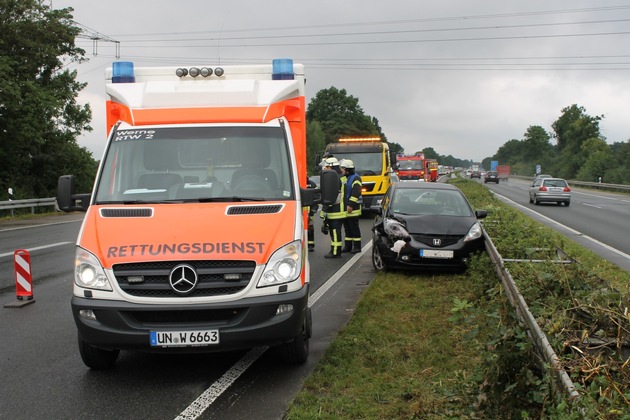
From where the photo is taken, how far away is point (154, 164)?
5637 mm

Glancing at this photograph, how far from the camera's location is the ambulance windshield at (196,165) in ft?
17.8

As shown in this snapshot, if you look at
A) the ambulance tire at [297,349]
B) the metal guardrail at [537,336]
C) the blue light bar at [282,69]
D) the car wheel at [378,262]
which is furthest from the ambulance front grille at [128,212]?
the car wheel at [378,262]

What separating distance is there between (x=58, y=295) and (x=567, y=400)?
291 inches

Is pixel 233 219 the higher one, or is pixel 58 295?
pixel 233 219

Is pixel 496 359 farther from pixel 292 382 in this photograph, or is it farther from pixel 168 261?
pixel 168 261

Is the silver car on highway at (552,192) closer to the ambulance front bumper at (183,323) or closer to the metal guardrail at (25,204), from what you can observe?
the metal guardrail at (25,204)

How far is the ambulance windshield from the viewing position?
5438 millimetres

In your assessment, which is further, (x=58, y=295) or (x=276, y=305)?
(x=58, y=295)

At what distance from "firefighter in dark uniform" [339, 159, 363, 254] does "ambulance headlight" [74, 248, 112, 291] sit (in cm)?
733

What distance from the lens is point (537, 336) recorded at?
13.0ft

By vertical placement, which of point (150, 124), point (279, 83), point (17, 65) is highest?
point (17, 65)

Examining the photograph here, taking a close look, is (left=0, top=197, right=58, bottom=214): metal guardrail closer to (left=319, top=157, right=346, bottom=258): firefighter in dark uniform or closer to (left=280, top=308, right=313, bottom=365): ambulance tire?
(left=319, top=157, right=346, bottom=258): firefighter in dark uniform

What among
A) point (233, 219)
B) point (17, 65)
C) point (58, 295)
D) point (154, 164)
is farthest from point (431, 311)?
point (17, 65)

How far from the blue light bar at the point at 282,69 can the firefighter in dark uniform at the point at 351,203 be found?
198 inches
